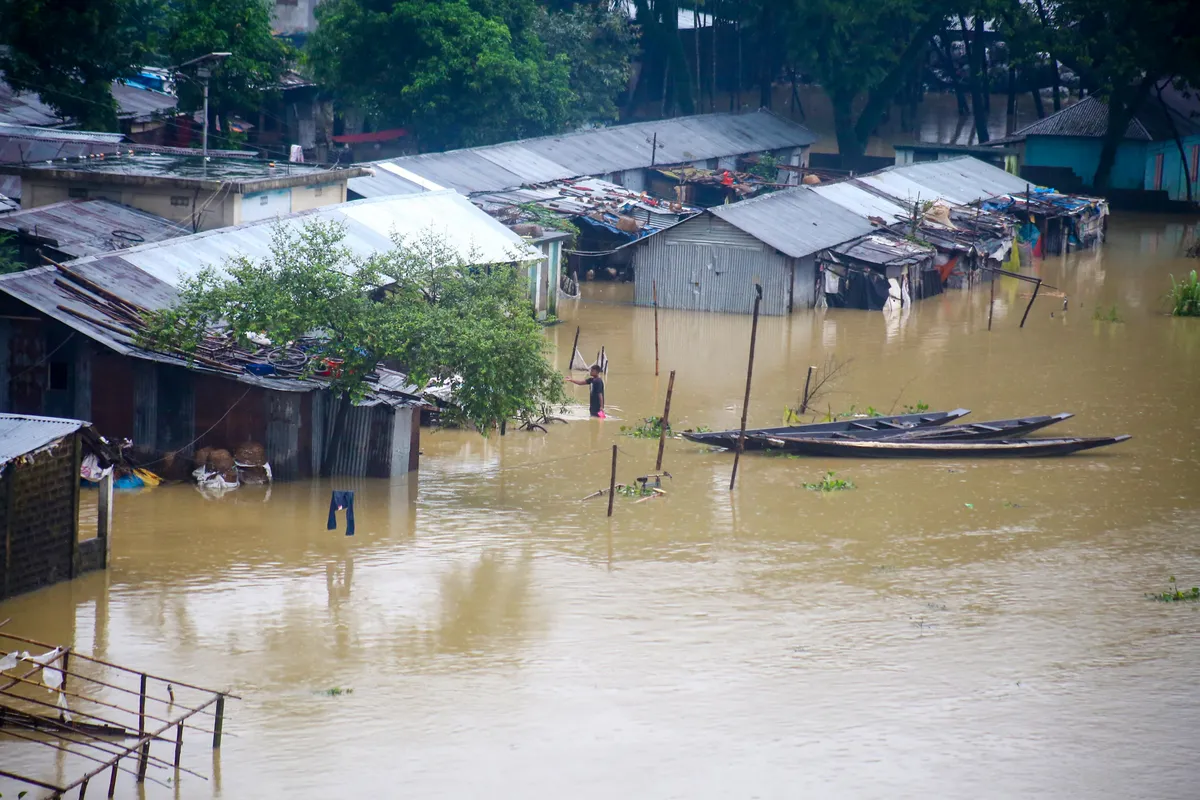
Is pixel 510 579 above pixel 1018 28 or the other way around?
the other way around

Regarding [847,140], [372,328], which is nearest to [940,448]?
[372,328]

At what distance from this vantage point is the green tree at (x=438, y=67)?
40062mm

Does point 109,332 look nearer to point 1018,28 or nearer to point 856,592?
point 856,592

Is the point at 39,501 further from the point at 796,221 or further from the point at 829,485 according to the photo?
the point at 796,221

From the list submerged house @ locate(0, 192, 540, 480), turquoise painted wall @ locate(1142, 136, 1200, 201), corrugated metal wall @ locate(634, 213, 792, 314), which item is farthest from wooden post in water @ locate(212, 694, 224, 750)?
turquoise painted wall @ locate(1142, 136, 1200, 201)

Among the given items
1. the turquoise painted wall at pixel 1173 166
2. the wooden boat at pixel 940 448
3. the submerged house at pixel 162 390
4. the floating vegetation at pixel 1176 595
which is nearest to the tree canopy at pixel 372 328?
the submerged house at pixel 162 390

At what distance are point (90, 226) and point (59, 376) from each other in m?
5.96

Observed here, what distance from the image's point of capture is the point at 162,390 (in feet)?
58.1

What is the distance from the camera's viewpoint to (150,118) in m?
38.5

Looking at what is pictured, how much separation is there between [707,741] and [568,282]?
21.7 metres

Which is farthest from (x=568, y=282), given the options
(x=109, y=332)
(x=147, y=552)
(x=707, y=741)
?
(x=707, y=741)

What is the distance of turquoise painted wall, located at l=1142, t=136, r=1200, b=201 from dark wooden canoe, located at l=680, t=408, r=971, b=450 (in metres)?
29.0

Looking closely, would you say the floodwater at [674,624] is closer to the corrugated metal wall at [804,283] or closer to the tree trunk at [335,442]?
the tree trunk at [335,442]

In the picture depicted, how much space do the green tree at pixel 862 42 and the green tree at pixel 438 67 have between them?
30.2ft
